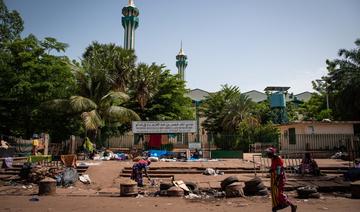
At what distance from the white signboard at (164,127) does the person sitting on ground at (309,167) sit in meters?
9.94

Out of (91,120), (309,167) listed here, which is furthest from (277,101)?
(309,167)

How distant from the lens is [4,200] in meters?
10.7

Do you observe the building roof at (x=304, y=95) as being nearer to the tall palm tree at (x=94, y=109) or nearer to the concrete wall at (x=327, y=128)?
the concrete wall at (x=327, y=128)

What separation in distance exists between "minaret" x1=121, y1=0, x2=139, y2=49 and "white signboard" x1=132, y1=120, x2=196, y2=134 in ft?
95.9

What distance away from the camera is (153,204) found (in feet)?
32.9

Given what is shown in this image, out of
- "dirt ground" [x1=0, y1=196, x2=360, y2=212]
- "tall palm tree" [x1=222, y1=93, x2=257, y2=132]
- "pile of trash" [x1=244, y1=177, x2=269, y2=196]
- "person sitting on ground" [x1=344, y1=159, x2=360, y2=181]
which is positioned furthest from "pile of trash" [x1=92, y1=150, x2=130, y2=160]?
"tall palm tree" [x1=222, y1=93, x2=257, y2=132]

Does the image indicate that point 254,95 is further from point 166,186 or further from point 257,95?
point 166,186

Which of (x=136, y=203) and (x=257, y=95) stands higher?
(x=257, y=95)

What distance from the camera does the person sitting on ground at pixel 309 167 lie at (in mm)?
15156

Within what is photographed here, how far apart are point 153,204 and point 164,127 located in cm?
1433

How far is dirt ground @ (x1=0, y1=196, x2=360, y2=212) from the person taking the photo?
912cm

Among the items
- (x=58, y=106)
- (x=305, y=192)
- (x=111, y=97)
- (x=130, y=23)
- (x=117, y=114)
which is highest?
(x=130, y=23)

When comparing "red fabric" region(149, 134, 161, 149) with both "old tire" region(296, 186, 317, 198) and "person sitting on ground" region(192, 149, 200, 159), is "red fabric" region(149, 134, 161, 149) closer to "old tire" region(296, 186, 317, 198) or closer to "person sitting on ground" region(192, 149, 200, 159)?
"person sitting on ground" region(192, 149, 200, 159)

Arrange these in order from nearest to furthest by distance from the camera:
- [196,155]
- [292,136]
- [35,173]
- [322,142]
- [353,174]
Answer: [353,174]
[35,173]
[196,155]
[322,142]
[292,136]
